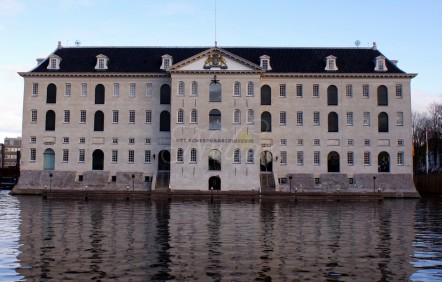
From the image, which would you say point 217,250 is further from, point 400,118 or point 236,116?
point 400,118

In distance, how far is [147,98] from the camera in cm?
6512

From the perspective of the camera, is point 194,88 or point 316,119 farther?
point 316,119

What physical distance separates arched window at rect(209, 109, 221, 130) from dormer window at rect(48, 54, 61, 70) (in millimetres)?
20445

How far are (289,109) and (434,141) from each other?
139 ft

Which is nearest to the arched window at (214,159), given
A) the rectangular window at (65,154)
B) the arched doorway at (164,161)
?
the arched doorway at (164,161)

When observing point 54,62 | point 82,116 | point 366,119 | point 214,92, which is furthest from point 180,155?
point 366,119

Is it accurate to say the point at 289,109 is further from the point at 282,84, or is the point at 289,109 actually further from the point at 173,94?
the point at 173,94

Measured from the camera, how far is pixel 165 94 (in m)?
65.1

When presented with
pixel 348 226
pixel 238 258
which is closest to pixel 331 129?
pixel 348 226

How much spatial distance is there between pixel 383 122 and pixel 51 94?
41104mm

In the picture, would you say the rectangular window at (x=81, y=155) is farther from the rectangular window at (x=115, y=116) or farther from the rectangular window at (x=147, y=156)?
the rectangular window at (x=147, y=156)

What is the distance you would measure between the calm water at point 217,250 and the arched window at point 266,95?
36253 millimetres

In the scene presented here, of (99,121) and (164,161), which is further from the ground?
(99,121)

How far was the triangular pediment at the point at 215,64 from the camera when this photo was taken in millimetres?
62147
